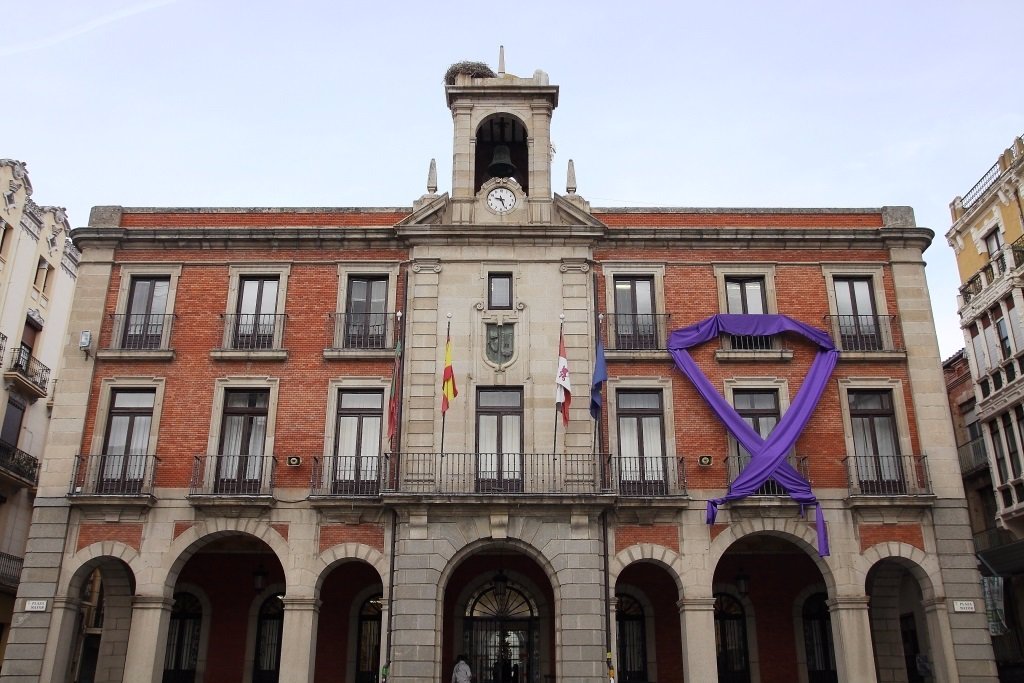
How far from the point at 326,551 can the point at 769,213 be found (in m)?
14.7

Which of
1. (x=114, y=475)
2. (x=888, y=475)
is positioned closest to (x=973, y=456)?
(x=888, y=475)

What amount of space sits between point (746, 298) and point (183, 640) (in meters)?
17.2

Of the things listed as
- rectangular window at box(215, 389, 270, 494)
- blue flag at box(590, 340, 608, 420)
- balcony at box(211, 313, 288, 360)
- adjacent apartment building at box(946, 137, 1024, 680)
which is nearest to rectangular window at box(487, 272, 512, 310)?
blue flag at box(590, 340, 608, 420)

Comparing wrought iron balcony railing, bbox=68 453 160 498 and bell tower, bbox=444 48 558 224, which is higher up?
bell tower, bbox=444 48 558 224

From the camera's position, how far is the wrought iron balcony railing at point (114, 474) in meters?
21.9

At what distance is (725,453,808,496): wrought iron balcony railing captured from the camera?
2191cm

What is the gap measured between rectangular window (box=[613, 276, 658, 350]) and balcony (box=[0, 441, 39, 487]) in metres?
21.3

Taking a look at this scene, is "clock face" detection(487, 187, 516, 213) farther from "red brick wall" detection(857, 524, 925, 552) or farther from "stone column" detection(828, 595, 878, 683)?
"stone column" detection(828, 595, 878, 683)

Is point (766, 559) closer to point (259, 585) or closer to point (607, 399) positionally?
point (607, 399)

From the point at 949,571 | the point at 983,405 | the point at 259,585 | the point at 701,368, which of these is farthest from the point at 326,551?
the point at 983,405

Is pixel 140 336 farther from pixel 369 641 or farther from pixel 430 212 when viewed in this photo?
pixel 369 641

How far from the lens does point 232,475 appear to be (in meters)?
22.3

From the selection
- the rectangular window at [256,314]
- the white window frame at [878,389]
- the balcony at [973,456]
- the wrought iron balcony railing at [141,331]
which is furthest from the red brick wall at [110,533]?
the balcony at [973,456]

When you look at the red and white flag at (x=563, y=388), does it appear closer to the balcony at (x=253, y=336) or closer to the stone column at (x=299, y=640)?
the balcony at (x=253, y=336)
